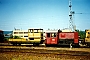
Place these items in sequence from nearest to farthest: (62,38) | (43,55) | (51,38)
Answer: (43,55) < (62,38) < (51,38)

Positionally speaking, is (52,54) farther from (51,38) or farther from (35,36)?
(35,36)

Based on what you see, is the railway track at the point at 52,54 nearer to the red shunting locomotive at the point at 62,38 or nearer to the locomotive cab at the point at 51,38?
the red shunting locomotive at the point at 62,38

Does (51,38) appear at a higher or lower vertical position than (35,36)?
lower

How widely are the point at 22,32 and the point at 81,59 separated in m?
93.4

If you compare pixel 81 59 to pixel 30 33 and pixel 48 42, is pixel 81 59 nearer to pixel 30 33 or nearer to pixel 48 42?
pixel 48 42

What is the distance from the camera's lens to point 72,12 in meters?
51.8

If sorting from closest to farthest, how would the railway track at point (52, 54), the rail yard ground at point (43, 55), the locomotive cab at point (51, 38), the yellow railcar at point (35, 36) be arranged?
the rail yard ground at point (43, 55)
the railway track at point (52, 54)
the locomotive cab at point (51, 38)
the yellow railcar at point (35, 36)

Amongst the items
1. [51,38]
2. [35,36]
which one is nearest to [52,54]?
[51,38]

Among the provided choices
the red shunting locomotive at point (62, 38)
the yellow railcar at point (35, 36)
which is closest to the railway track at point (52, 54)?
the red shunting locomotive at point (62, 38)

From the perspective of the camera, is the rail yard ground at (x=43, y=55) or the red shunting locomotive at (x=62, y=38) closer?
the rail yard ground at (x=43, y=55)

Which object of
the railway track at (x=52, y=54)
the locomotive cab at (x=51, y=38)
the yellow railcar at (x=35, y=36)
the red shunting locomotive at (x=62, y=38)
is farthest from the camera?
the yellow railcar at (x=35, y=36)

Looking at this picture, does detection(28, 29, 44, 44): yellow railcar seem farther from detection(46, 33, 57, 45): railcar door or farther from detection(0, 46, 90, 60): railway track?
detection(0, 46, 90, 60): railway track

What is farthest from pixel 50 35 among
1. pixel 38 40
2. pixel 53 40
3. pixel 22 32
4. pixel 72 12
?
pixel 22 32

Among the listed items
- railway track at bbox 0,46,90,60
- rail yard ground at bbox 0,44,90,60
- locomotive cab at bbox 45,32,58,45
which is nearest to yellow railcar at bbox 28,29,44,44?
locomotive cab at bbox 45,32,58,45
